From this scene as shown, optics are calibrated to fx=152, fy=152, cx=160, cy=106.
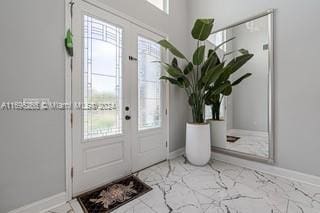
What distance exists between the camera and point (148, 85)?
2.68 m

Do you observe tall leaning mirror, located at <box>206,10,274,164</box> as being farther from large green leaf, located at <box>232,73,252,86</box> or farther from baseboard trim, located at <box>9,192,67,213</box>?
baseboard trim, located at <box>9,192,67,213</box>

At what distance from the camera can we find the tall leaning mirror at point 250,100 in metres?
2.38

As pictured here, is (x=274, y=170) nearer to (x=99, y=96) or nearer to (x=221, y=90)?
(x=221, y=90)

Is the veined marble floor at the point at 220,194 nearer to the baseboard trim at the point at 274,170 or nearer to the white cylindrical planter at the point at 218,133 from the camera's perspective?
the baseboard trim at the point at 274,170

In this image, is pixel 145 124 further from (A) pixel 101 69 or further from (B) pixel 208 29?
(B) pixel 208 29

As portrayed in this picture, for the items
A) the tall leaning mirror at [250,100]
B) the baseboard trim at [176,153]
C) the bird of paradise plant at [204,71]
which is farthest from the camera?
the baseboard trim at [176,153]

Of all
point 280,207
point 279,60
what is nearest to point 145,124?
point 280,207

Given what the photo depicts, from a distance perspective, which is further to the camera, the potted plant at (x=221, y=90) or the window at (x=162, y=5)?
the window at (x=162, y=5)

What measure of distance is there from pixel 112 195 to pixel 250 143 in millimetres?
2326

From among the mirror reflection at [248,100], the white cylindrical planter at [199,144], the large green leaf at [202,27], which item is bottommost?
the white cylindrical planter at [199,144]

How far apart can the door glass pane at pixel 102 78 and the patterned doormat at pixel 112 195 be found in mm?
689

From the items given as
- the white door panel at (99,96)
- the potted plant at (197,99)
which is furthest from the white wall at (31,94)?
the potted plant at (197,99)

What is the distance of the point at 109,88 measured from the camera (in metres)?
2.15

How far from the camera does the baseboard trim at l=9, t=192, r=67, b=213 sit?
4.81 ft
